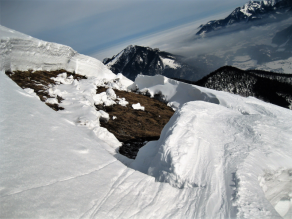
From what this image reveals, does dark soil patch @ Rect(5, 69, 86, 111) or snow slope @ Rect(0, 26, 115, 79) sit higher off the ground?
snow slope @ Rect(0, 26, 115, 79)

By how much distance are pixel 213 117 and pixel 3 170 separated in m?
5.82

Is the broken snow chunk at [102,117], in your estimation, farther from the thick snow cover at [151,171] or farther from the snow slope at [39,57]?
the snow slope at [39,57]

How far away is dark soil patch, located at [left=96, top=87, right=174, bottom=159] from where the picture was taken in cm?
816

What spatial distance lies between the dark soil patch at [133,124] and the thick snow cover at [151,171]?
7.60 ft

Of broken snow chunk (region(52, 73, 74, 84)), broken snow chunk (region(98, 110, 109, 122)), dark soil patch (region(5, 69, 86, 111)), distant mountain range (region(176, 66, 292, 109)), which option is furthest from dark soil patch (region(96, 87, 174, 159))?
distant mountain range (region(176, 66, 292, 109))

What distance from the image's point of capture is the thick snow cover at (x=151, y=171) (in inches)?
101

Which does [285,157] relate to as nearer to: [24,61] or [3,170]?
[3,170]

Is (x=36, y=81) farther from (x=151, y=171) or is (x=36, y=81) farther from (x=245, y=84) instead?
(x=245, y=84)

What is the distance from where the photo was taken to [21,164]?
2727 mm

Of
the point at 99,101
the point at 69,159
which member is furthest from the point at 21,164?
the point at 99,101

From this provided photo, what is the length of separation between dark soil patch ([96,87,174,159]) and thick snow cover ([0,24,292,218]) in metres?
2.32

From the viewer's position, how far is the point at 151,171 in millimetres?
4199

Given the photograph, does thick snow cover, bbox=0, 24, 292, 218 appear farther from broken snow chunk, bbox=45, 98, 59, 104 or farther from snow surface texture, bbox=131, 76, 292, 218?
broken snow chunk, bbox=45, 98, 59, 104

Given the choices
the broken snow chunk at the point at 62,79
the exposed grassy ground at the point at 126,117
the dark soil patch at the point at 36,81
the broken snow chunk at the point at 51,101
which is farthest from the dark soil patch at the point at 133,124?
the dark soil patch at the point at 36,81
